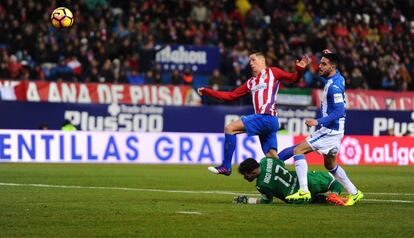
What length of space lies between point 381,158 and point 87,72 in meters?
10.3

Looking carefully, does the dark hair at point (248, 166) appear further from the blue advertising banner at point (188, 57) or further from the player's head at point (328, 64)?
the blue advertising banner at point (188, 57)

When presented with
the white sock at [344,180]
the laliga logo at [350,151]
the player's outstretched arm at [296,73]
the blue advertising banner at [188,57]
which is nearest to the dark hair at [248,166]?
the white sock at [344,180]

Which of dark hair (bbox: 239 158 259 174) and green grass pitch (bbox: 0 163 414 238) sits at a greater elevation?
dark hair (bbox: 239 158 259 174)

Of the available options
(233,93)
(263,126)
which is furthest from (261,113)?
(233,93)

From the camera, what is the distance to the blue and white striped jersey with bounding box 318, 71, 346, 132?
50.6 feet

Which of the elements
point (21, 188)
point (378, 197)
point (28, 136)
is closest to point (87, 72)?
point (28, 136)

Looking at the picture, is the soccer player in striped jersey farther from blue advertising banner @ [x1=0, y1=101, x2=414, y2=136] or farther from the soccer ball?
blue advertising banner @ [x1=0, y1=101, x2=414, y2=136]

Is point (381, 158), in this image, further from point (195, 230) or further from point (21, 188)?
point (195, 230)

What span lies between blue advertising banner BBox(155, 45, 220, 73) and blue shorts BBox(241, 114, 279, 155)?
18986 mm

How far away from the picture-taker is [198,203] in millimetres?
15641

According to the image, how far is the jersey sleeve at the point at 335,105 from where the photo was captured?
15384 millimetres

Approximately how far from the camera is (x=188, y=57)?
36.8m

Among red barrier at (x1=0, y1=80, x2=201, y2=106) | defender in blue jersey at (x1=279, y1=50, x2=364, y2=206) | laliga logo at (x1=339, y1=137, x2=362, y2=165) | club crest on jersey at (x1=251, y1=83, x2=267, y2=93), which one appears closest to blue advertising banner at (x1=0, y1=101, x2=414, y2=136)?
red barrier at (x1=0, y1=80, x2=201, y2=106)

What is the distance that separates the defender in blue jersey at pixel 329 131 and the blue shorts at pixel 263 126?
1.53m
